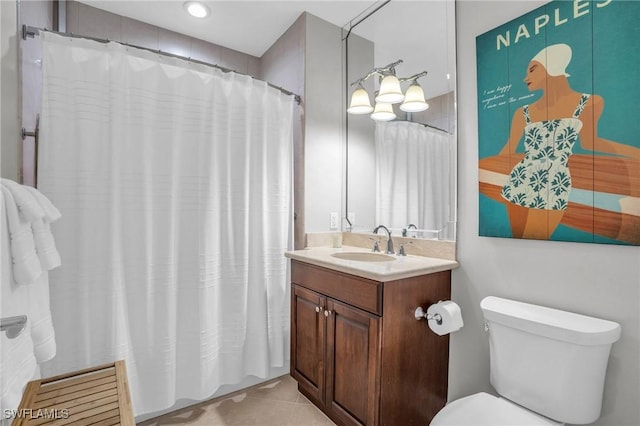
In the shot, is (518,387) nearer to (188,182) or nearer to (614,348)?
(614,348)

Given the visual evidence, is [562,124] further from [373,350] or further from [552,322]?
[373,350]

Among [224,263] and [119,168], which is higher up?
[119,168]

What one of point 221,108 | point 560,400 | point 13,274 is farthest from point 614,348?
point 221,108

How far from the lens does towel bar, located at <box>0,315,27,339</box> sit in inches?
30.5

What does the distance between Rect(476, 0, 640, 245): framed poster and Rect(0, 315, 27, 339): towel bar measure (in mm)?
1727

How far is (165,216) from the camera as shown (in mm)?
1703

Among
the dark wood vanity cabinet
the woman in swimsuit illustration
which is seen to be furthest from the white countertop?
the woman in swimsuit illustration

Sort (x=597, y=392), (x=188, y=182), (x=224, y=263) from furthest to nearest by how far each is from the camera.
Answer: (x=224, y=263) < (x=188, y=182) < (x=597, y=392)

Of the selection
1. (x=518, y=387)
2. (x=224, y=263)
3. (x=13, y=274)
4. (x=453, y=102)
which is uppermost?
(x=453, y=102)

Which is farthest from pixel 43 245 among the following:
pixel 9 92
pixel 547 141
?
pixel 547 141

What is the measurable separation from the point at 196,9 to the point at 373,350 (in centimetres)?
240

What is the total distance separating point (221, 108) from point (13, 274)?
132cm

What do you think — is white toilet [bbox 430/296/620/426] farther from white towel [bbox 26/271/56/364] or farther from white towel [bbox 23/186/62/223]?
white towel [bbox 23/186/62/223]

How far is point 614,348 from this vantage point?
112cm
